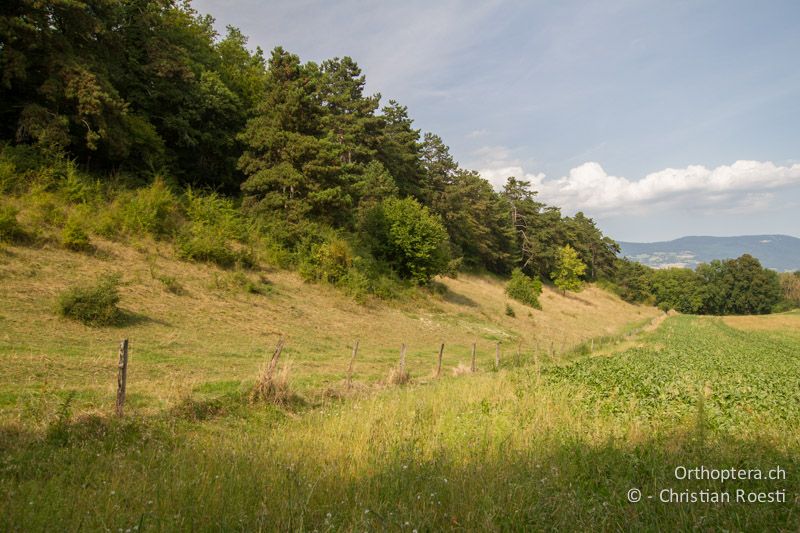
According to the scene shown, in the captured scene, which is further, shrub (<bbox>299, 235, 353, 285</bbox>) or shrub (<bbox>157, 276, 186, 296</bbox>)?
shrub (<bbox>299, 235, 353, 285</bbox>)

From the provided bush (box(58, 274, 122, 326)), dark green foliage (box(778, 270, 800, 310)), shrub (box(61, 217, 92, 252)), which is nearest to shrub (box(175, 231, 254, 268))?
shrub (box(61, 217, 92, 252))

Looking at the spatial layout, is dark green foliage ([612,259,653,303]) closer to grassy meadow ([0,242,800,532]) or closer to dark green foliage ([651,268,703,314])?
dark green foliage ([651,268,703,314])

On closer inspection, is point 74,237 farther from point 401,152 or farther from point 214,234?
point 401,152

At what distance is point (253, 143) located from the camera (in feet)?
105

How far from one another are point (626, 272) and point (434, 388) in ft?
352

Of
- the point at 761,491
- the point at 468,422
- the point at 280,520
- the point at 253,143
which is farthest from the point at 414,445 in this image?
the point at 253,143

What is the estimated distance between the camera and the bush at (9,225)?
1825cm

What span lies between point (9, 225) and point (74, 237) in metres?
2.37

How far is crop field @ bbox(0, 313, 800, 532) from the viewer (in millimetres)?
3939

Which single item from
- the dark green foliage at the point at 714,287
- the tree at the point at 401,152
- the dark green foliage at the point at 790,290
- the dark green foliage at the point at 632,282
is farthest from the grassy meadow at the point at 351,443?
the dark green foliage at the point at 790,290

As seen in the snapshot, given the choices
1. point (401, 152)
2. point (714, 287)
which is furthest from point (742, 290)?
point (401, 152)

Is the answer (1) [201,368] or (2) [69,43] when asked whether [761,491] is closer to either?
(1) [201,368]

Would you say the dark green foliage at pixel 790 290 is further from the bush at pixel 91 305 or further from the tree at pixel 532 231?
the bush at pixel 91 305

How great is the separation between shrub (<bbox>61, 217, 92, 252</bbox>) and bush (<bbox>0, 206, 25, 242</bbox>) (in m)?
1.67
